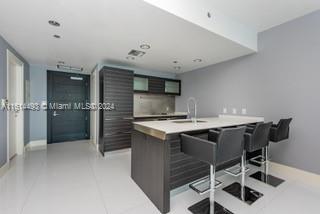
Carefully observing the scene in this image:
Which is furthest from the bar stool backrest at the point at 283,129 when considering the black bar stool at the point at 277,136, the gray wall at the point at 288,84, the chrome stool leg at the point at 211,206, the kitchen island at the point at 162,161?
the chrome stool leg at the point at 211,206

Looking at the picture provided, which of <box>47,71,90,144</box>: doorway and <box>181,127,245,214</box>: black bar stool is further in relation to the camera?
<box>47,71,90,144</box>: doorway

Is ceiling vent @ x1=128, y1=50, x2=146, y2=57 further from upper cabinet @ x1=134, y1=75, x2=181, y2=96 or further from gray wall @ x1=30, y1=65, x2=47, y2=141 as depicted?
gray wall @ x1=30, y1=65, x2=47, y2=141

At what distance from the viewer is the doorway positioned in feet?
15.6

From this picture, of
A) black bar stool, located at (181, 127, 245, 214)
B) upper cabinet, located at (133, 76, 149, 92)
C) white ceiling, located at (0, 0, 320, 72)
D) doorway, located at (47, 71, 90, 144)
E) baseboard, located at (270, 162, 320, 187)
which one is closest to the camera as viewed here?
black bar stool, located at (181, 127, 245, 214)

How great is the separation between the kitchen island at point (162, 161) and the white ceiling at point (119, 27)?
1.46 meters

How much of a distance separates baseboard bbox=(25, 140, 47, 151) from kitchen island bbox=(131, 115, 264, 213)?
11.4 ft

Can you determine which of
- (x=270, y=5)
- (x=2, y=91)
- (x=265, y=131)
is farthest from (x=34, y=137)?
(x=270, y=5)

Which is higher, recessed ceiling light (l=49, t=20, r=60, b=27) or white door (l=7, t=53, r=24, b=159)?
recessed ceiling light (l=49, t=20, r=60, b=27)

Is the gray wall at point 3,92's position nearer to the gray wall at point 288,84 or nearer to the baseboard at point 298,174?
the gray wall at point 288,84

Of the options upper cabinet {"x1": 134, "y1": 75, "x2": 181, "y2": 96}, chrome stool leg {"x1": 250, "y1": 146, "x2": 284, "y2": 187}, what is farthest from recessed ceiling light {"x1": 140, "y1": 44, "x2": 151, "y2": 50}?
chrome stool leg {"x1": 250, "y1": 146, "x2": 284, "y2": 187}

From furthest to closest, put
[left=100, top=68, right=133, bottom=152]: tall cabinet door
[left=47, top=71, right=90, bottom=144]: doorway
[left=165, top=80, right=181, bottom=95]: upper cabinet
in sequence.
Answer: [left=165, top=80, right=181, bottom=95]: upper cabinet < [left=47, top=71, right=90, bottom=144]: doorway < [left=100, top=68, right=133, bottom=152]: tall cabinet door

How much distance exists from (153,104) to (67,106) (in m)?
2.88

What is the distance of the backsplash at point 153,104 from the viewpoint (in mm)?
5027

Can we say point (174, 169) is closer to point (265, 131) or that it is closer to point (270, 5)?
point (265, 131)
